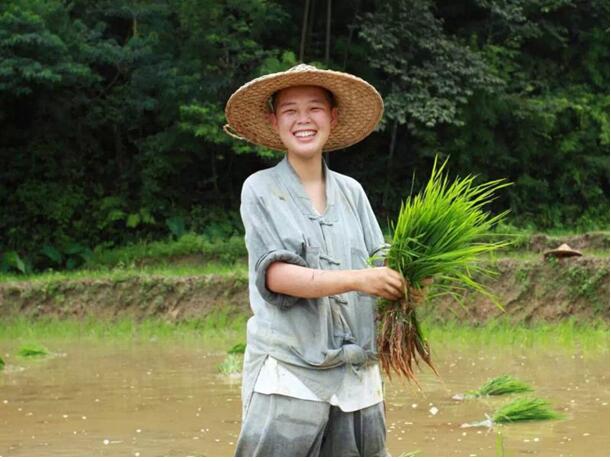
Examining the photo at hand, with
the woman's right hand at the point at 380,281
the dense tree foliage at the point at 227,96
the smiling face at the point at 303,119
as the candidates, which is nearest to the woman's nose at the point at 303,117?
the smiling face at the point at 303,119

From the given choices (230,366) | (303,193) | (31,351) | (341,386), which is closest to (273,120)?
(303,193)

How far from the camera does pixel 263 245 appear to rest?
2840mm

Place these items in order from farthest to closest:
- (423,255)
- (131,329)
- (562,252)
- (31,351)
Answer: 1. (131,329)
2. (562,252)
3. (31,351)
4. (423,255)

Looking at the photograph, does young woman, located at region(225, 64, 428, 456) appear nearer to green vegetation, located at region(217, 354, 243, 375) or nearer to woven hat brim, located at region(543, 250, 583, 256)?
green vegetation, located at region(217, 354, 243, 375)

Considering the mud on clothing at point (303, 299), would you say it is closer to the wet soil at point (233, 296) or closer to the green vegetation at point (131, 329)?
the green vegetation at point (131, 329)

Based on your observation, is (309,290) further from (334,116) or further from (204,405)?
(204,405)

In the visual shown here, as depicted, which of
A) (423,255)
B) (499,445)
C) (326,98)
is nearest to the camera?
(423,255)

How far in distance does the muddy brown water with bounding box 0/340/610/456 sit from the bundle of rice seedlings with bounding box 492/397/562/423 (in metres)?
0.04

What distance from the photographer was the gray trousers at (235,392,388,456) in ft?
9.17

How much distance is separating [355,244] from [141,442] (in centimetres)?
355

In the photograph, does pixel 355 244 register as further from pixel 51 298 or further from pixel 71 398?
pixel 51 298

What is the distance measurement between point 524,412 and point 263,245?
3822 millimetres

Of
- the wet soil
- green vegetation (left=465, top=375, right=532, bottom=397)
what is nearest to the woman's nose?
green vegetation (left=465, top=375, right=532, bottom=397)

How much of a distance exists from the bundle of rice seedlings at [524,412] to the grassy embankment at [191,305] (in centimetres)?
385
